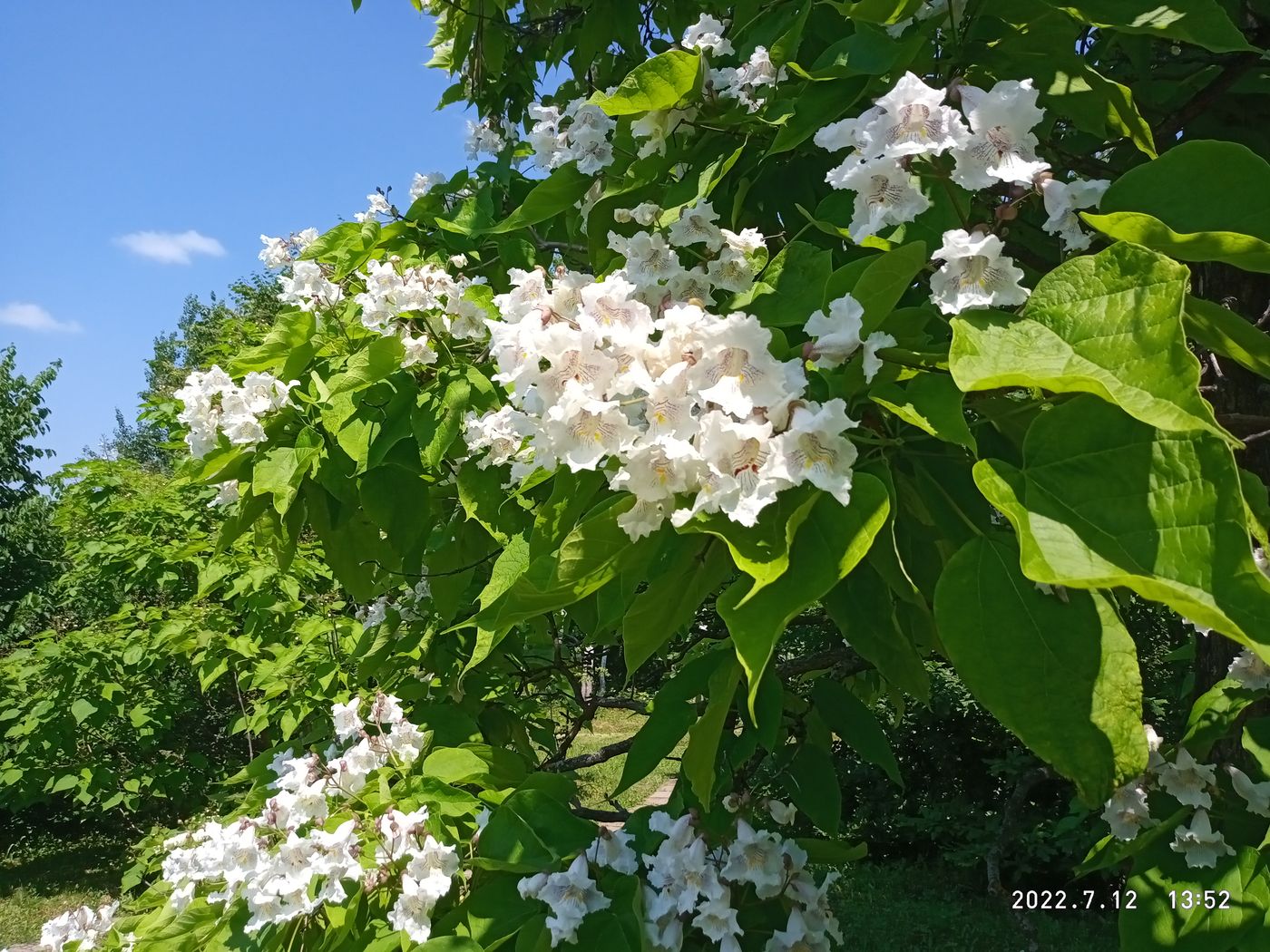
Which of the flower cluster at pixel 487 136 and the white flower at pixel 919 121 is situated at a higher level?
the flower cluster at pixel 487 136

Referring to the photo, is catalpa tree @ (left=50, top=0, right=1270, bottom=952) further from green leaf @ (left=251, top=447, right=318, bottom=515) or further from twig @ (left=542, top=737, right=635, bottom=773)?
twig @ (left=542, top=737, right=635, bottom=773)

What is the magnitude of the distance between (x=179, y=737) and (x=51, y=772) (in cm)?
123

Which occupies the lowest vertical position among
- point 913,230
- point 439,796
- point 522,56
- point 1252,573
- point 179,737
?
point 179,737

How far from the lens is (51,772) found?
6.97 m

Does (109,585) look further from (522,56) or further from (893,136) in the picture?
(893,136)

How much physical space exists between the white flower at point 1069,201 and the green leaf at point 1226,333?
0.16 meters

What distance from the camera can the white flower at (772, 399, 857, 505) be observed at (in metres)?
0.78

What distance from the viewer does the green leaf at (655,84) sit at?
1211 millimetres

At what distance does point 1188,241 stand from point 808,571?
43 centimetres

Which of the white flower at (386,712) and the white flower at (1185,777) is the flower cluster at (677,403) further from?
the white flower at (386,712)

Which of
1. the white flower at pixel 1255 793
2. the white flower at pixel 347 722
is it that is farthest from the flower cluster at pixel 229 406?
the white flower at pixel 1255 793

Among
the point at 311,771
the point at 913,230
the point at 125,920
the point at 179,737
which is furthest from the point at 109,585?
the point at 913,230

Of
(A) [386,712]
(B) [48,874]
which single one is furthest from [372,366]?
(B) [48,874]

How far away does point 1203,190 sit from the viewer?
0.85 meters
